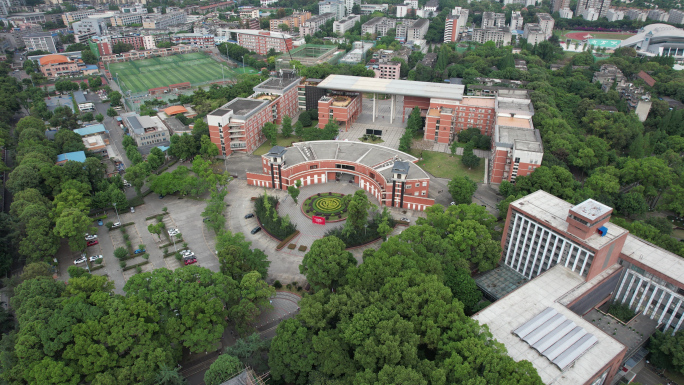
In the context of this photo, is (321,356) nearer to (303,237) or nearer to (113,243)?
(303,237)

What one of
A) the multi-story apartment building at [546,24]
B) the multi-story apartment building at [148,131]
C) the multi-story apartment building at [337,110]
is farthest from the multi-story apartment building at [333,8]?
the multi-story apartment building at [148,131]

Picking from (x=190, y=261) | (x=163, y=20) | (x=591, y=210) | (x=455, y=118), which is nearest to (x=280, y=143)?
(x=455, y=118)

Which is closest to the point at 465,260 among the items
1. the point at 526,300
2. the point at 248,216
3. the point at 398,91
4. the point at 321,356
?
the point at 526,300

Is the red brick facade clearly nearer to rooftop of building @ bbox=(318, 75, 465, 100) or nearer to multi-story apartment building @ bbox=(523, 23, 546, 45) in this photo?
rooftop of building @ bbox=(318, 75, 465, 100)

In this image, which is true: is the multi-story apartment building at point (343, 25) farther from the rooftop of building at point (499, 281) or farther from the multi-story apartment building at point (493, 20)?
the rooftop of building at point (499, 281)

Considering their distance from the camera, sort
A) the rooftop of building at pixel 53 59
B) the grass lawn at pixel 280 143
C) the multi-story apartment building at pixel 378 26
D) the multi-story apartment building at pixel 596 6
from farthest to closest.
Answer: the multi-story apartment building at pixel 596 6 → the multi-story apartment building at pixel 378 26 → the rooftop of building at pixel 53 59 → the grass lawn at pixel 280 143

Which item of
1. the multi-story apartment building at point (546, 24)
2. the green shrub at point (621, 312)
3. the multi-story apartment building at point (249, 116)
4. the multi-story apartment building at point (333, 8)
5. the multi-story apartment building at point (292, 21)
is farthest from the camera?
the multi-story apartment building at point (333, 8)

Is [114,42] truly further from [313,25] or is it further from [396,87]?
[396,87]
